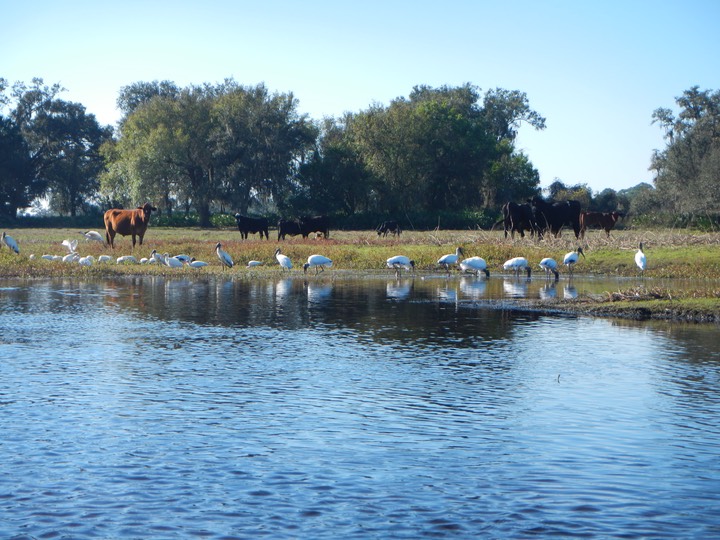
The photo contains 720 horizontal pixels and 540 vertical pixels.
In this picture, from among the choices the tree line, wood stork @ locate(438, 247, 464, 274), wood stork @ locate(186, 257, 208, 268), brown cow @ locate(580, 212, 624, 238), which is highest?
the tree line

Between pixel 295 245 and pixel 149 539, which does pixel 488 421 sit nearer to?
pixel 149 539

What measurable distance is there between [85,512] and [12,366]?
8544 millimetres

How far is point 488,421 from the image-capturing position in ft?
43.8

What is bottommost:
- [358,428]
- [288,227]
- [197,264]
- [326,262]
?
[358,428]

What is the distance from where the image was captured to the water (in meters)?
9.50

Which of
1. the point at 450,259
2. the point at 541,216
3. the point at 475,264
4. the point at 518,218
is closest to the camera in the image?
the point at 475,264

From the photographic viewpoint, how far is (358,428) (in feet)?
42.3

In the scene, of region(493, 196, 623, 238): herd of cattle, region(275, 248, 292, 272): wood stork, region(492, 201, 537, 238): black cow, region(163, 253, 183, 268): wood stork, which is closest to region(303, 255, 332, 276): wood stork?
region(275, 248, 292, 272): wood stork

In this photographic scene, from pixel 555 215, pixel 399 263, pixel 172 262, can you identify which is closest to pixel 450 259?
pixel 399 263

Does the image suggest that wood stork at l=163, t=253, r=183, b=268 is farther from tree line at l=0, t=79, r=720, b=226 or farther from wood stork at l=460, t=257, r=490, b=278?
tree line at l=0, t=79, r=720, b=226

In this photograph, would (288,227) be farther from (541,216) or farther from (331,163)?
(331,163)

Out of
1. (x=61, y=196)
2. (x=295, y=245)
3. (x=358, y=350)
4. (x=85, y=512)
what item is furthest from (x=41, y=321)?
(x=61, y=196)

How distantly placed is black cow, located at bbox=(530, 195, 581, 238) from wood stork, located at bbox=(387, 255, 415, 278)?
13.5m

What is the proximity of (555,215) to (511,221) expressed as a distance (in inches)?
106
